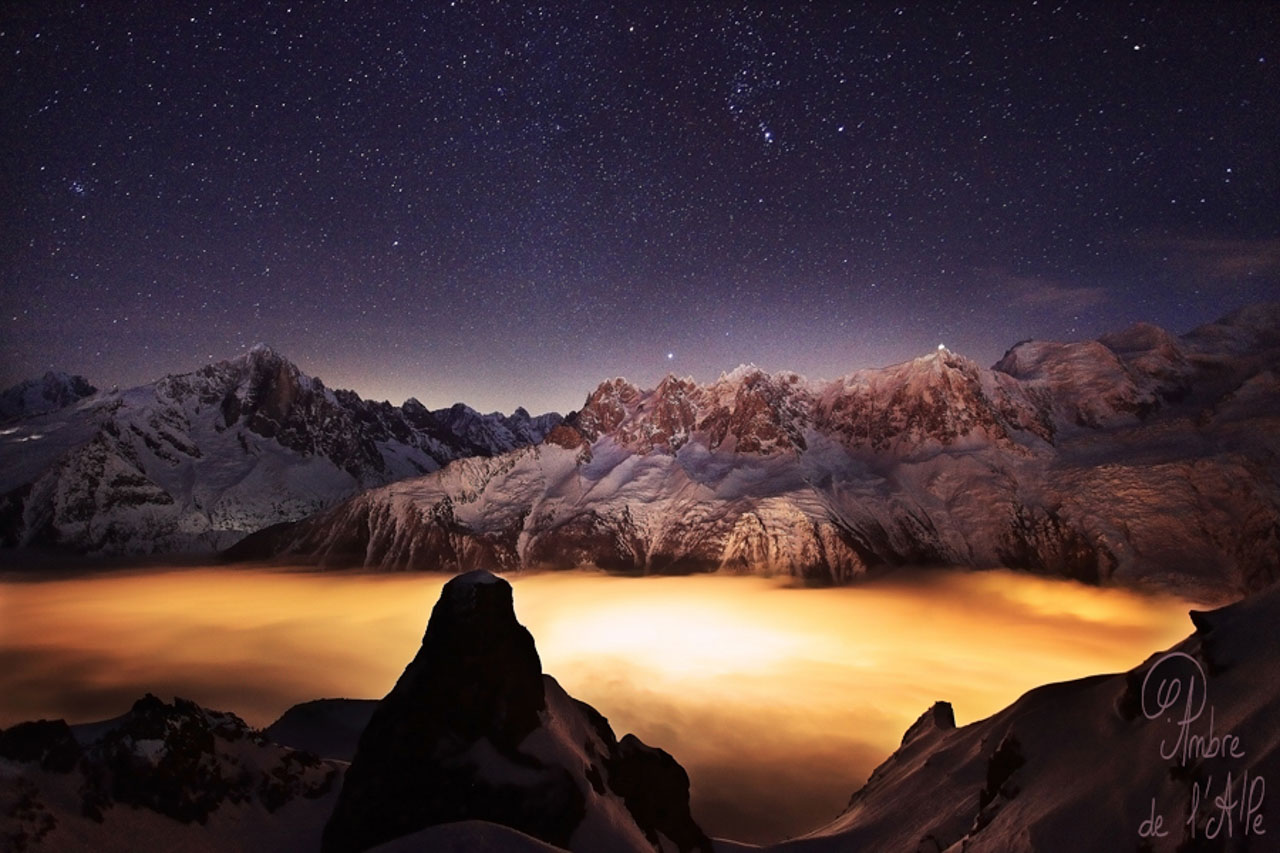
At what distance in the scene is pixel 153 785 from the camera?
25.4 m

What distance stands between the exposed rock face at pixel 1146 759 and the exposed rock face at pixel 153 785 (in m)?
35.0

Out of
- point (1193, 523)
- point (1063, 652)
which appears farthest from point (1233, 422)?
point (1063, 652)

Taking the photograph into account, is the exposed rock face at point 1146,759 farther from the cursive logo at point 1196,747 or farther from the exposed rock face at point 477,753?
the exposed rock face at point 477,753

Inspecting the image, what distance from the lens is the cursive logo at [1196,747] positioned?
14828 mm

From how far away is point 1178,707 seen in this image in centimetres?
2111

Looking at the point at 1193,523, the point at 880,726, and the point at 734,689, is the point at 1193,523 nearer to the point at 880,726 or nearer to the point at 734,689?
the point at 880,726

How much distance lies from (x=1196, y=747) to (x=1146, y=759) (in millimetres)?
3263

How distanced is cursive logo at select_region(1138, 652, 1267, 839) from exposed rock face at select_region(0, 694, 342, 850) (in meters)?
37.8

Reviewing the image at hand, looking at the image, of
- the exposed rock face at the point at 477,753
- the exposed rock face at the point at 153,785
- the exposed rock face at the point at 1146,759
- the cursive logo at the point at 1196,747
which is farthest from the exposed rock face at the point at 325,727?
the cursive logo at the point at 1196,747

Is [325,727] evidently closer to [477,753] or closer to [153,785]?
[153,785]

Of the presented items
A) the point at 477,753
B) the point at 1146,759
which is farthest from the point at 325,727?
the point at 1146,759

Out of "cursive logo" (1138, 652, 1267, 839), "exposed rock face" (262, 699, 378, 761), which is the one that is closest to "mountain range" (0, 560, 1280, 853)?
"cursive logo" (1138, 652, 1267, 839)

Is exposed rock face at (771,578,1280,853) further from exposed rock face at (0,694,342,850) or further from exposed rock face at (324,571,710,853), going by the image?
exposed rock face at (0,694,342,850)

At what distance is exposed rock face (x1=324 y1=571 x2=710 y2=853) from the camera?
2688 cm
